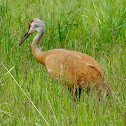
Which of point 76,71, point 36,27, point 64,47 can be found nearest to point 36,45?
point 36,27

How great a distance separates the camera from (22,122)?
12.7ft

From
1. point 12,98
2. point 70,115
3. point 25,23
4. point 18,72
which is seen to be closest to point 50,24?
point 25,23

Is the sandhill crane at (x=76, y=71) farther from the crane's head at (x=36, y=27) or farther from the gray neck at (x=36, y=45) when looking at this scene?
the crane's head at (x=36, y=27)

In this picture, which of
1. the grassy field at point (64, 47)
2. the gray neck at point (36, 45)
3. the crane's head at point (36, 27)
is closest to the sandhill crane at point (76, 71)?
the grassy field at point (64, 47)

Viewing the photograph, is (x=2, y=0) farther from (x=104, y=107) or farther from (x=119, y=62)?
(x=104, y=107)

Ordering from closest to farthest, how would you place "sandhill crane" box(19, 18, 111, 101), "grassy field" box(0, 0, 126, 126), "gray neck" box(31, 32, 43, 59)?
1. "grassy field" box(0, 0, 126, 126)
2. "sandhill crane" box(19, 18, 111, 101)
3. "gray neck" box(31, 32, 43, 59)

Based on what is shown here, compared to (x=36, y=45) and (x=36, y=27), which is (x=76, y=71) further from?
(x=36, y=27)

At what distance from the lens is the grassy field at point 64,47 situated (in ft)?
13.1

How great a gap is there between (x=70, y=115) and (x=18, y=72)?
143 cm

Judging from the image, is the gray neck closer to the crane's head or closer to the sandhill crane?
the crane's head

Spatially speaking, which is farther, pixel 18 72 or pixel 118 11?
pixel 118 11

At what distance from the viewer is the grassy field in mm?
3994

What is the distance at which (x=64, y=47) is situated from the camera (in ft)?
20.4

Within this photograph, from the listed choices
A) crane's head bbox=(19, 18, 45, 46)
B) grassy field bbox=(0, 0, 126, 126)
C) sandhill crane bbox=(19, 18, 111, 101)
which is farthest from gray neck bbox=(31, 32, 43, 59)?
sandhill crane bbox=(19, 18, 111, 101)
